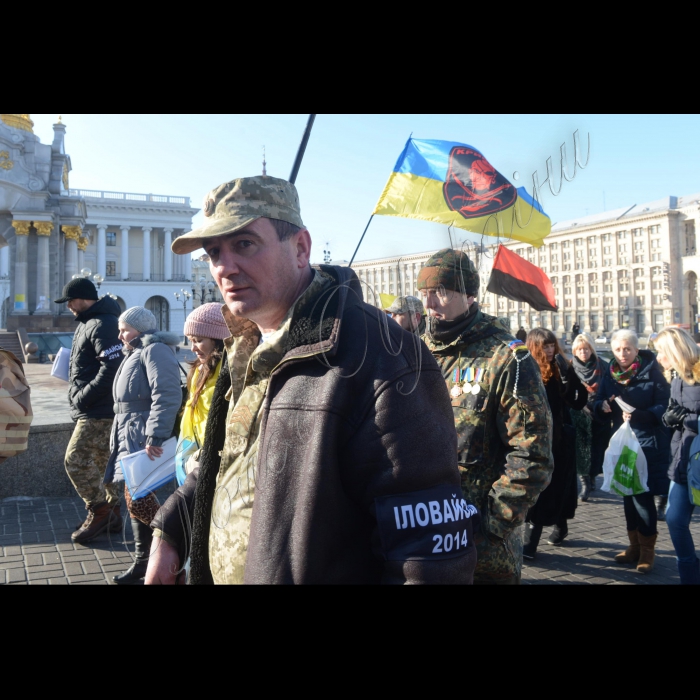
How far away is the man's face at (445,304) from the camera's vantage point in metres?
2.82

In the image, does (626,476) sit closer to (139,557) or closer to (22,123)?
(139,557)

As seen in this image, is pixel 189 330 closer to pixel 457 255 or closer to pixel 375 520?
pixel 457 255

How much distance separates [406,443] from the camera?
51.8 inches

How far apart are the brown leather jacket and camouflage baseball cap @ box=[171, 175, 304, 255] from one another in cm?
30

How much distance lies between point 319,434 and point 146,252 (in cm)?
7204

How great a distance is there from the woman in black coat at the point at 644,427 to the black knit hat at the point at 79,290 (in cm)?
432

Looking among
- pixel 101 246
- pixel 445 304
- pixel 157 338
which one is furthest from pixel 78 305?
pixel 101 246

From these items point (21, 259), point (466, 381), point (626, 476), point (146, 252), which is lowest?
point (626, 476)

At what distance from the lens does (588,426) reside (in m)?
6.89

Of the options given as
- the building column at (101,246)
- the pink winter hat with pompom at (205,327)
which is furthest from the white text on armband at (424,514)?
the building column at (101,246)

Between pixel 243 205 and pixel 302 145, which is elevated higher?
pixel 302 145

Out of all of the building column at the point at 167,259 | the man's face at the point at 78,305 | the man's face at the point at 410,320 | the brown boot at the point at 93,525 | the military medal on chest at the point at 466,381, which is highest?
the building column at the point at 167,259

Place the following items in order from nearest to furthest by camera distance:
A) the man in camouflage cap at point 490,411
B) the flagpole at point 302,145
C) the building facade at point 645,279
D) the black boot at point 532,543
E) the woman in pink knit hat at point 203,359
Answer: the flagpole at point 302,145 → the man in camouflage cap at point 490,411 → the woman in pink knit hat at point 203,359 → the black boot at point 532,543 → the building facade at point 645,279

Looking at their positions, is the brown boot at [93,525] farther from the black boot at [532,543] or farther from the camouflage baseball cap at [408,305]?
the black boot at [532,543]
